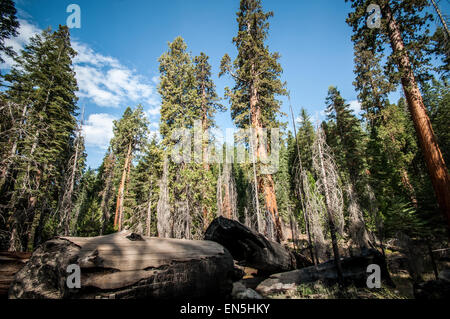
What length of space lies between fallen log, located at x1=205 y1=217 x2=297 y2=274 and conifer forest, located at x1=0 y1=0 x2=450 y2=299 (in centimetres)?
5

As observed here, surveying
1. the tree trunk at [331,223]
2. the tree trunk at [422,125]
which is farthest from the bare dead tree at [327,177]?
the tree trunk at [422,125]

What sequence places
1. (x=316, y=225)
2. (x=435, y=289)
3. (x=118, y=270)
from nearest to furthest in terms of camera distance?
(x=118, y=270) < (x=435, y=289) < (x=316, y=225)

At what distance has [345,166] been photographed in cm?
1798

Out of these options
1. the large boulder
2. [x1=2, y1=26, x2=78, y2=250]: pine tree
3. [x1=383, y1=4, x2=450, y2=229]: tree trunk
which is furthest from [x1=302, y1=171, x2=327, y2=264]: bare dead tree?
[x1=2, y1=26, x2=78, y2=250]: pine tree

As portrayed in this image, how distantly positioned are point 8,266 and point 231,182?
724 inches

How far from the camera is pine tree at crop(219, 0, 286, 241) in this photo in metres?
14.0

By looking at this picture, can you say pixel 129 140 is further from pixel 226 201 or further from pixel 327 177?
pixel 327 177

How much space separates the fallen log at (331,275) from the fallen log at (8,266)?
6540 millimetres

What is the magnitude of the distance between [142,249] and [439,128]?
85.8 ft

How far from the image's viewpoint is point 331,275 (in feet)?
20.4

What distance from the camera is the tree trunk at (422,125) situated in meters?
6.19

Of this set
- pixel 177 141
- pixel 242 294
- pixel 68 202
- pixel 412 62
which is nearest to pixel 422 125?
pixel 412 62

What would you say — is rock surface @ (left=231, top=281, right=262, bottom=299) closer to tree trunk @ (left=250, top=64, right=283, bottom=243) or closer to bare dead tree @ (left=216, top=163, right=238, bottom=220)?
tree trunk @ (left=250, top=64, right=283, bottom=243)
